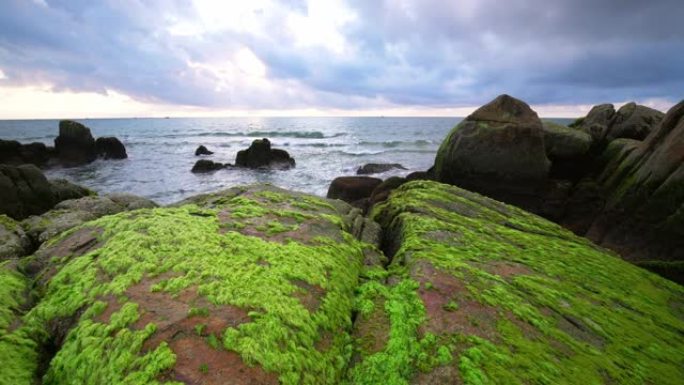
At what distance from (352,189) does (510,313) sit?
16276mm

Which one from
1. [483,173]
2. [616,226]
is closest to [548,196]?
[483,173]

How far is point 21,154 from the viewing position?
39625mm

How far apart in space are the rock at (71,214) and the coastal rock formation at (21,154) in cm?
3786

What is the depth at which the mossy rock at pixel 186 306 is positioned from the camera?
332cm

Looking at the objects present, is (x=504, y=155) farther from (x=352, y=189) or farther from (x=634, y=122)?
(x=634, y=122)

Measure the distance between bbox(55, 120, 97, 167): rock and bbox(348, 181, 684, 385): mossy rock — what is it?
50.9 meters

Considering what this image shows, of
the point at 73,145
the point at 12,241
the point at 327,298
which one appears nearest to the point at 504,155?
the point at 327,298

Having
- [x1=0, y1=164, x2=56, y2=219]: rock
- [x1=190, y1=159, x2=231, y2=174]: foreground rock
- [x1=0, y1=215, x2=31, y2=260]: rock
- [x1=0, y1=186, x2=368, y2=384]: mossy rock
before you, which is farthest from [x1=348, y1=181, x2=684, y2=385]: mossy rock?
[x1=190, y1=159, x2=231, y2=174]: foreground rock

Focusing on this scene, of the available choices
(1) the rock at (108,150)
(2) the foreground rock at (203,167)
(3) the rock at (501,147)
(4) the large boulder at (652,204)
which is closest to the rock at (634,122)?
(3) the rock at (501,147)

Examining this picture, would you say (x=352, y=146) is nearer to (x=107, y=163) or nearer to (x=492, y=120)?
(x=107, y=163)

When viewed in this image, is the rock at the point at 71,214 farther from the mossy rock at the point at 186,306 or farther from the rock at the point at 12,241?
the mossy rock at the point at 186,306

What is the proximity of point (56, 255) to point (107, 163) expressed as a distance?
156 feet

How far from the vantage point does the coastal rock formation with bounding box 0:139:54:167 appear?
3834 centimetres

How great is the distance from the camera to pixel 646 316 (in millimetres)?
5445
